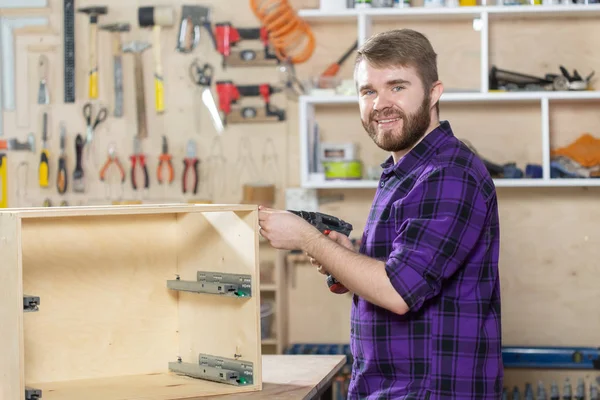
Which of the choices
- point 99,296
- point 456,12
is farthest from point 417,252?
point 456,12

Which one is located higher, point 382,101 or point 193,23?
point 193,23

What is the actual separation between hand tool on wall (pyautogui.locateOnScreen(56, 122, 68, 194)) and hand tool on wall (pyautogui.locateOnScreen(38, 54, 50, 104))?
16cm

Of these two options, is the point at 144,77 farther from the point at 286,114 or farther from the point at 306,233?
the point at 306,233

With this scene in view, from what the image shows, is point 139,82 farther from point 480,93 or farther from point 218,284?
point 218,284

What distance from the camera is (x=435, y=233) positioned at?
196cm

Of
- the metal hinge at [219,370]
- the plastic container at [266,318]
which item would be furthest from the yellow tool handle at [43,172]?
the metal hinge at [219,370]

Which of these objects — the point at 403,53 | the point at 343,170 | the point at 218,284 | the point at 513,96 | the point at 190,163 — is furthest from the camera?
the point at 190,163

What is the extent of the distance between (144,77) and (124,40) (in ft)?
0.69

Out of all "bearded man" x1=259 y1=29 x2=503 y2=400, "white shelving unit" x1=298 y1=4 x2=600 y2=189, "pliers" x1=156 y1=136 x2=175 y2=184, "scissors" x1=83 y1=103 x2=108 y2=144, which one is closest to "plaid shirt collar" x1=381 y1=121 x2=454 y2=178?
"bearded man" x1=259 y1=29 x2=503 y2=400

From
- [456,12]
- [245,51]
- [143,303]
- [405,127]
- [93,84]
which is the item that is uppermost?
[456,12]

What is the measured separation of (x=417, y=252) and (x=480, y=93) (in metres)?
2.33

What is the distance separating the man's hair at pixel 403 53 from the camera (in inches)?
83.7

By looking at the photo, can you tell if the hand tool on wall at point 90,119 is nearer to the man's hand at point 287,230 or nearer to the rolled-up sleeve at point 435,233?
the man's hand at point 287,230

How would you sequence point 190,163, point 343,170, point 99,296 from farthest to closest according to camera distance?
point 190,163 → point 343,170 → point 99,296
